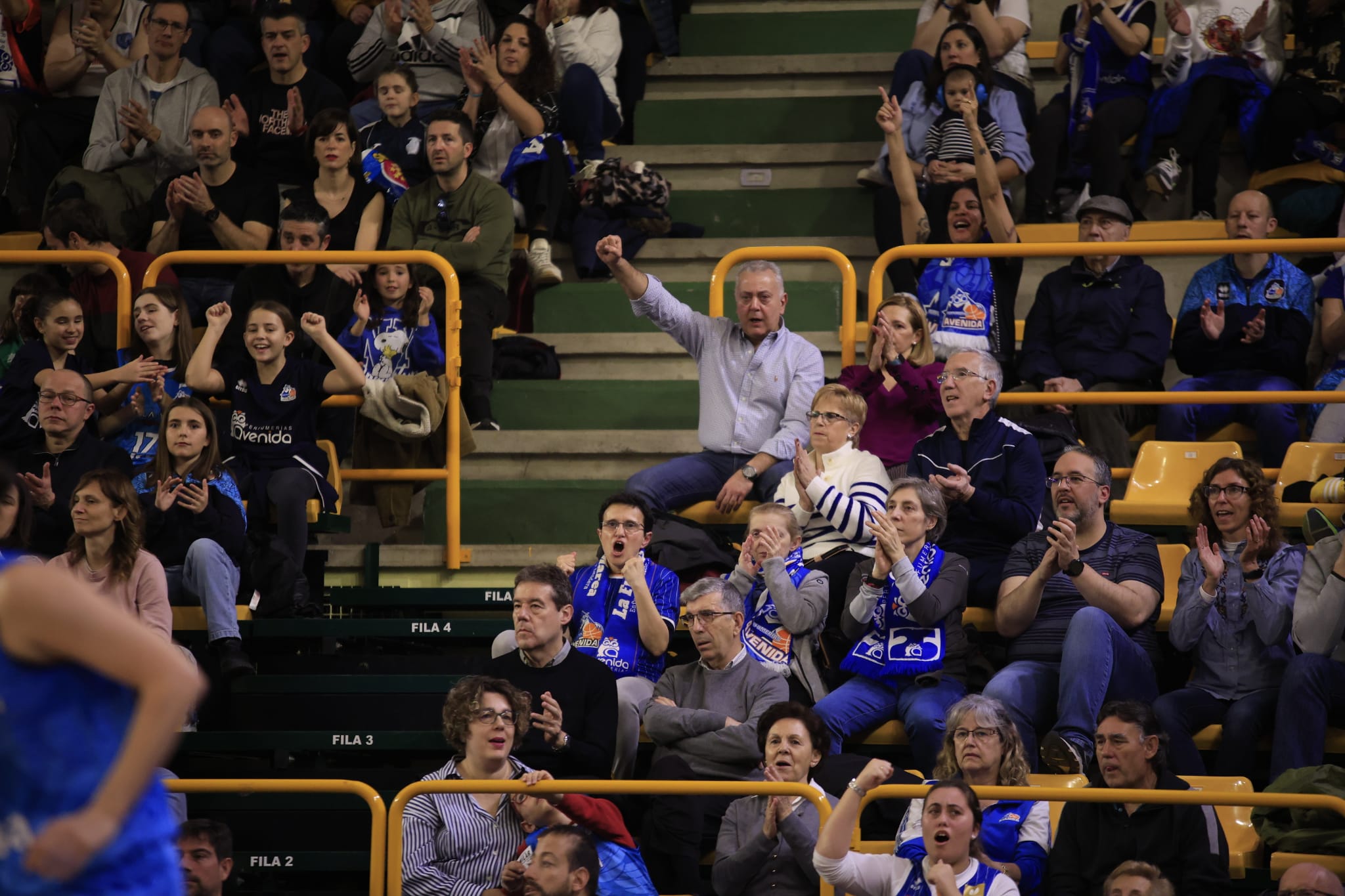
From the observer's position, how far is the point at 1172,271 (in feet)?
29.4

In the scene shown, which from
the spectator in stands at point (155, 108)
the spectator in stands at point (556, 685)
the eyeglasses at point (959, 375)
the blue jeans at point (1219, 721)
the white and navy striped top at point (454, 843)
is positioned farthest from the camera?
the spectator in stands at point (155, 108)

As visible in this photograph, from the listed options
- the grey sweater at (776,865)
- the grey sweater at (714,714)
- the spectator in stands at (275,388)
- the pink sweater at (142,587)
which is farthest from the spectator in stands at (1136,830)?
the spectator in stands at (275,388)

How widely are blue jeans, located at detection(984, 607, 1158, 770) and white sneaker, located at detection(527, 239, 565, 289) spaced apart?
3735 millimetres

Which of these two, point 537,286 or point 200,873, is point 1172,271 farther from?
point 200,873

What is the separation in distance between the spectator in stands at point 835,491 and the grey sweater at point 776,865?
3.21 ft

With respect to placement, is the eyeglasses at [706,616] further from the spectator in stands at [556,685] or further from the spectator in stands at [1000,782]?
the spectator in stands at [1000,782]

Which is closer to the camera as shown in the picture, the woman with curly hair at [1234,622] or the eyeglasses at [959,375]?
the woman with curly hair at [1234,622]

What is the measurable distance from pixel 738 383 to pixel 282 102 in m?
3.42

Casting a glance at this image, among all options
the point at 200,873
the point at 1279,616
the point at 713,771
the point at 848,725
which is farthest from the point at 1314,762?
the point at 200,873

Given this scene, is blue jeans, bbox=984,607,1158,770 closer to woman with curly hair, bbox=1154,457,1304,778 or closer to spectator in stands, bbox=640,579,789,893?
woman with curly hair, bbox=1154,457,1304,778

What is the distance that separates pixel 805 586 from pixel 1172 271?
3.66 m

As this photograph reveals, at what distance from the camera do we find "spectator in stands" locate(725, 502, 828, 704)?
6219mm

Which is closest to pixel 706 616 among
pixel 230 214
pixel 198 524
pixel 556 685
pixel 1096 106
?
pixel 556 685

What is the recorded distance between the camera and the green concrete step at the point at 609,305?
9125mm
